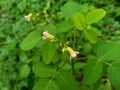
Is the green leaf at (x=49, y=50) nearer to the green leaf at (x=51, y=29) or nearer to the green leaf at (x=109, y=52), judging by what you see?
the green leaf at (x=51, y=29)

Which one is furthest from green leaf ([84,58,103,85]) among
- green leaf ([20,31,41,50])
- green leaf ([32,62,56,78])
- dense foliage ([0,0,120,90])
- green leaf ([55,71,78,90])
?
green leaf ([20,31,41,50])

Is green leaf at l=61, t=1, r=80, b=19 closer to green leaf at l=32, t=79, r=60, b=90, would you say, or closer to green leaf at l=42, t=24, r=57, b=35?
green leaf at l=42, t=24, r=57, b=35

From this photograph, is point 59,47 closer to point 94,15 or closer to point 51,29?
point 51,29

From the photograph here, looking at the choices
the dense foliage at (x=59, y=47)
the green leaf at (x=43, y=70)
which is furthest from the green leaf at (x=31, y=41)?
the green leaf at (x=43, y=70)

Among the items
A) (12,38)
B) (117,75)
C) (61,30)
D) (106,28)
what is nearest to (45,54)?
(61,30)

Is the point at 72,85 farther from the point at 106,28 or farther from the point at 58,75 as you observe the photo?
the point at 106,28

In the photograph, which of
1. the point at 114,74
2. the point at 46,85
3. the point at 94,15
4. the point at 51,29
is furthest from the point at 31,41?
the point at 114,74

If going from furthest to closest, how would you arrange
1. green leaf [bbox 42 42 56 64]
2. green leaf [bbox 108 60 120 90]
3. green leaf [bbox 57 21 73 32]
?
green leaf [bbox 57 21 73 32]
green leaf [bbox 42 42 56 64]
green leaf [bbox 108 60 120 90]
